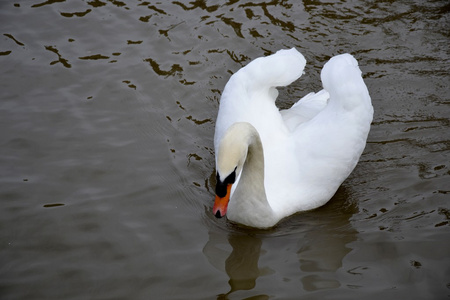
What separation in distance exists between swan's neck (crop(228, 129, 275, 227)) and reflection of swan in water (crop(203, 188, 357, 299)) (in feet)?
0.62

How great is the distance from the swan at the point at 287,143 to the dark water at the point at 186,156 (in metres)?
0.28

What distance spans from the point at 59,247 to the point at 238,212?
160 cm

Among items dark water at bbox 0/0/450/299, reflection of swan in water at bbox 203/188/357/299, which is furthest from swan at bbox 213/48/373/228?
dark water at bbox 0/0/450/299

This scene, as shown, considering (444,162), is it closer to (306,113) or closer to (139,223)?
(306,113)

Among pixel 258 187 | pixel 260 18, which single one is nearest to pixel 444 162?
pixel 258 187

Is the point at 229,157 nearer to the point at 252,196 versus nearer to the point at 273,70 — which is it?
the point at 252,196

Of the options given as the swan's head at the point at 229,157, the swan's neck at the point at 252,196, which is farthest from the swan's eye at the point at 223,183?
the swan's neck at the point at 252,196

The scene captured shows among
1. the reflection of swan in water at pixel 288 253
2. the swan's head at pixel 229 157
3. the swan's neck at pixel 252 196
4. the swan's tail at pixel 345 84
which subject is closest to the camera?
the swan's head at pixel 229 157

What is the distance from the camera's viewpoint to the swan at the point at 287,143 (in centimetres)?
558

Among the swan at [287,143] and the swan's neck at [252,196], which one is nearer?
the swan's neck at [252,196]

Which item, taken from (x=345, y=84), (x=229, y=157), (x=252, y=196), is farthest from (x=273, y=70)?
(x=229, y=157)

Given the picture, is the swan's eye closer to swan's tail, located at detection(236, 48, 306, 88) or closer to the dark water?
the dark water

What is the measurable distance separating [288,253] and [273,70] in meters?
1.92

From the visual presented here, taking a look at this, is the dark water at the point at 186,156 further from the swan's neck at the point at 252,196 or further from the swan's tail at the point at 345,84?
the swan's tail at the point at 345,84
